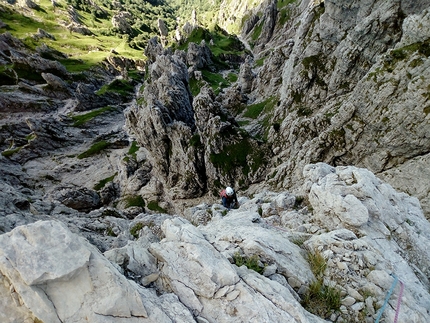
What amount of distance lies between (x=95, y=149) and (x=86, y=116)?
2522 cm

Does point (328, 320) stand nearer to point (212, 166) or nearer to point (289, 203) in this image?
point (289, 203)

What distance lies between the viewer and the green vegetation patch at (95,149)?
66.9 meters

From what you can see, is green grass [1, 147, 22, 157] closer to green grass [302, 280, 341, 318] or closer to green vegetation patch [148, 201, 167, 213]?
green vegetation patch [148, 201, 167, 213]

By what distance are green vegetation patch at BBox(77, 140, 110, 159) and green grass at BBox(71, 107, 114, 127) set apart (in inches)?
635

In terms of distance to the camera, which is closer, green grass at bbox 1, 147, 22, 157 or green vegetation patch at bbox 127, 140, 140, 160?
green grass at bbox 1, 147, 22, 157

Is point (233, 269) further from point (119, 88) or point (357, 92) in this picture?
point (119, 88)

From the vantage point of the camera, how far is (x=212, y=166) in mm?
45188

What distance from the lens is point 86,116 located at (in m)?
85.3

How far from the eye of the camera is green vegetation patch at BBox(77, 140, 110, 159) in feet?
220

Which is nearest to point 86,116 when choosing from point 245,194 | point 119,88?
point 119,88

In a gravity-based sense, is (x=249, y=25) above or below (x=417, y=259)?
above

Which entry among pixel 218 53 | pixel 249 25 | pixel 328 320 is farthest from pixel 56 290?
pixel 249 25

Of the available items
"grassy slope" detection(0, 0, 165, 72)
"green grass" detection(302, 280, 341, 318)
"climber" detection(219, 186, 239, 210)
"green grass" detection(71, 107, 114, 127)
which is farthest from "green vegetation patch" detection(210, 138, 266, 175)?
"grassy slope" detection(0, 0, 165, 72)

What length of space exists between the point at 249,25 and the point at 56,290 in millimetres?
188214
